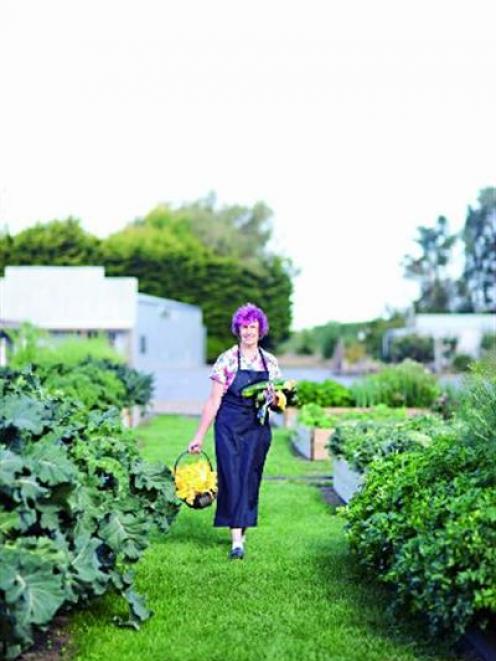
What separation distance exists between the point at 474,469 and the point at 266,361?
6.91 ft

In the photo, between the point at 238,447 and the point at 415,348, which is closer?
the point at 238,447

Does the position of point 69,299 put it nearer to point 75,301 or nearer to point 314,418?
point 75,301

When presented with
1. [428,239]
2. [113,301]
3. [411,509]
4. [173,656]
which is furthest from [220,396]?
[428,239]

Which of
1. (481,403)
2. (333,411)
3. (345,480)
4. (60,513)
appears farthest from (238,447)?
(333,411)

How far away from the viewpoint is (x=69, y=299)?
134ft

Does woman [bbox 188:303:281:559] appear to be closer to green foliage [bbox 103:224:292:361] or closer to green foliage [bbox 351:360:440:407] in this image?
green foliage [bbox 351:360:440:407]

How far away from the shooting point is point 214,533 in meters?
8.50

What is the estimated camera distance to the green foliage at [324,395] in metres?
17.5

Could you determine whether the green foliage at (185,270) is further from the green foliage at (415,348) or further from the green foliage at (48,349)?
the green foliage at (48,349)

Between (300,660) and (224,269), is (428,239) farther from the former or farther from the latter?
(300,660)

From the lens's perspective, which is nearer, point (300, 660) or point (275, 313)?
point (300, 660)

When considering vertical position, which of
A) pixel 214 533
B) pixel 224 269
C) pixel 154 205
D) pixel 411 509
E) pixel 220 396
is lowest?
pixel 214 533

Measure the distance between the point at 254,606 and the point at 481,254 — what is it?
6784 centimetres

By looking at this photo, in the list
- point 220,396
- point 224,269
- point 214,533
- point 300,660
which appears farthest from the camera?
point 224,269
